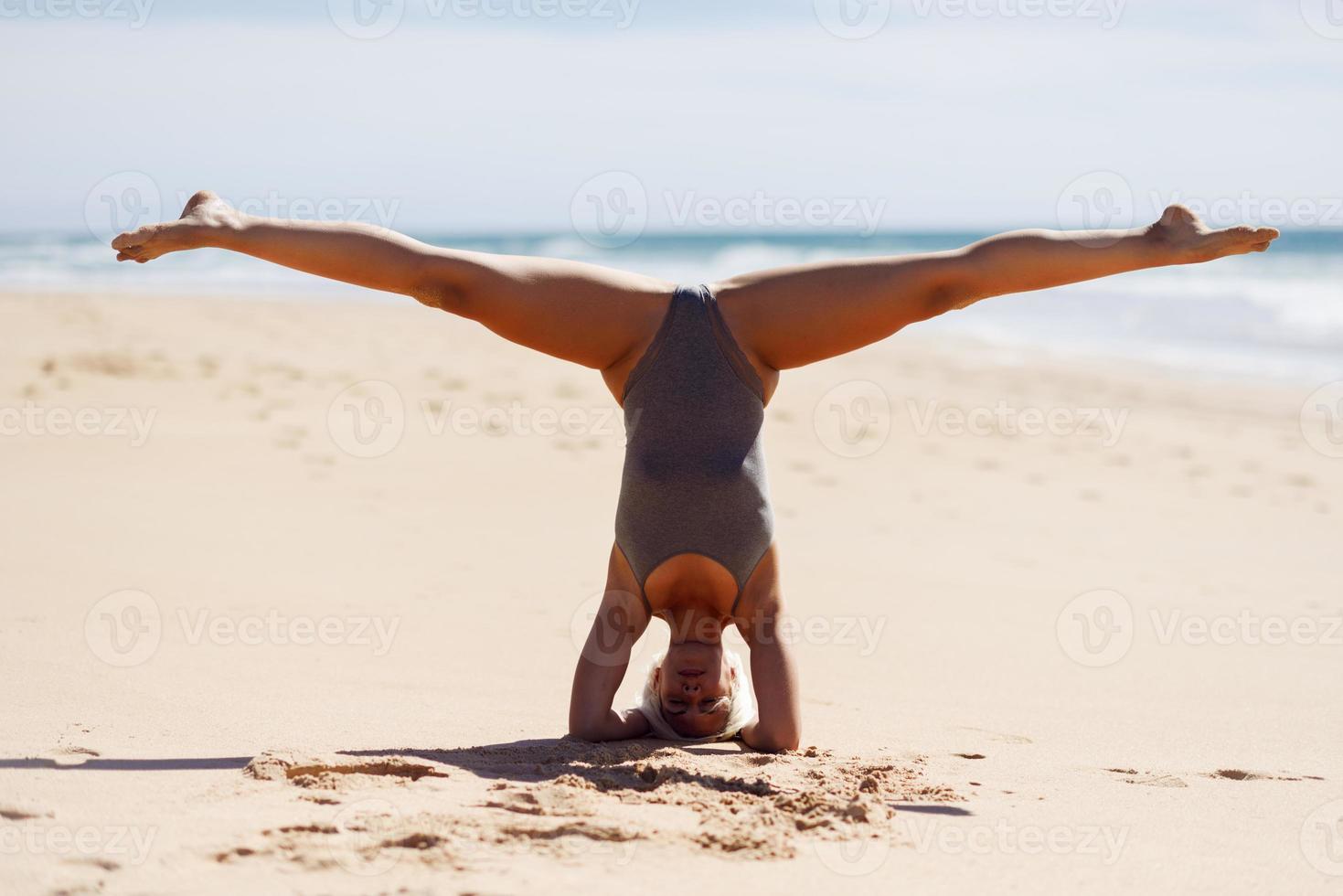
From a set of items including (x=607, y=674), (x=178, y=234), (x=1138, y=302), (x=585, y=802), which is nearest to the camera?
(x=585, y=802)

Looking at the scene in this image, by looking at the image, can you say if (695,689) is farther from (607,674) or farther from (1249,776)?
(1249,776)

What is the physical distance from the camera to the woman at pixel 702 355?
3.85 meters

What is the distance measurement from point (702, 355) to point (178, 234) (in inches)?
65.5

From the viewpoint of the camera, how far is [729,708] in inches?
164

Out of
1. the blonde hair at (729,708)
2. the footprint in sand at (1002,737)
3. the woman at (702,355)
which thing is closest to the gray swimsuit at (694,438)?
the woman at (702,355)

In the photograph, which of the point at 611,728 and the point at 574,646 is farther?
the point at 574,646

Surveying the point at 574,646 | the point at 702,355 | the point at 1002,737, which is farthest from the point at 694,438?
the point at 574,646

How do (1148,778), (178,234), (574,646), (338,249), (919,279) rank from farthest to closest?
1. (574,646)
2. (919,279)
3. (1148,778)
4. (338,249)
5. (178,234)

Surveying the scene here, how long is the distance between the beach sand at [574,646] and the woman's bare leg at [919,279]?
54.7 inches

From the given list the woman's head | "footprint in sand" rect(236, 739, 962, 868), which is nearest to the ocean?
the woman's head

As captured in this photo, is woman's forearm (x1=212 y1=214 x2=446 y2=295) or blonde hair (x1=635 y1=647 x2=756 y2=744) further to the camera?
blonde hair (x1=635 y1=647 x2=756 y2=744)

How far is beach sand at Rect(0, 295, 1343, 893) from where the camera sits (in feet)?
9.72

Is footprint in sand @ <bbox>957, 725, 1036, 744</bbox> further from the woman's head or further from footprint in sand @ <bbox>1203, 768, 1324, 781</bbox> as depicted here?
the woman's head

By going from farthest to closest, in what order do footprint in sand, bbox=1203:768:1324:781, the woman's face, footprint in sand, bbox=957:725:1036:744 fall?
footprint in sand, bbox=957:725:1036:744 < the woman's face < footprint in sand, bbox=1203:768:1324:781
